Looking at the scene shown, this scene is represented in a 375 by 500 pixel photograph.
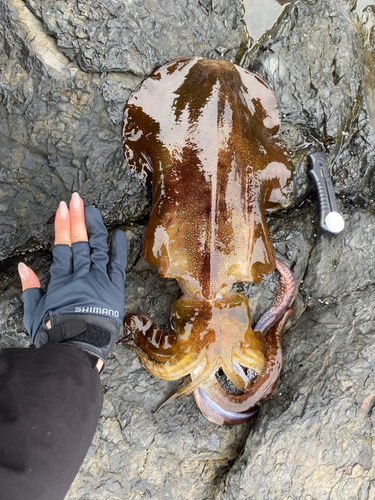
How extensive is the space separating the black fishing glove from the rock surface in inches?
12.3

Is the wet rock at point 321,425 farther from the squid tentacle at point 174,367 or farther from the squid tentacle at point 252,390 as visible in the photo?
the squid tentacle at point 174,367

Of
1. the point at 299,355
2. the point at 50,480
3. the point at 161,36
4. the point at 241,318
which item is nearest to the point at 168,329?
the point at 241,318

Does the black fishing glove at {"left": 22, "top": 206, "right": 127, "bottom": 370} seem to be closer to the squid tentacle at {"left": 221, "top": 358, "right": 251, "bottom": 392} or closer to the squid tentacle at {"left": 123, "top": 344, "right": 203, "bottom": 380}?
the squid tentacle at {"left": 123, "top": 344, "right": 203, "bottom": 380}

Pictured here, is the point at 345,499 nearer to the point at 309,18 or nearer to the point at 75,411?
the point at 75,411

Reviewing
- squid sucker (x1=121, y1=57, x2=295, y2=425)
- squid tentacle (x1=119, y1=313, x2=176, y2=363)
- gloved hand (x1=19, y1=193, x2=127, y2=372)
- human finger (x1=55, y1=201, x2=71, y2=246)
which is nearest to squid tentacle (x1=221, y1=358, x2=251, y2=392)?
squid sucker (x1=121, y1=57, x2=295, y2=425)

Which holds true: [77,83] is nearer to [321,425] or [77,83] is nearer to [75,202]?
[75,202]

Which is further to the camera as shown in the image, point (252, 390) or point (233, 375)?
point (252, 390)

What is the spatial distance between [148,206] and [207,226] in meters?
0.98

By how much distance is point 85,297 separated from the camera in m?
3.57

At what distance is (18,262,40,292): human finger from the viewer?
370 cm

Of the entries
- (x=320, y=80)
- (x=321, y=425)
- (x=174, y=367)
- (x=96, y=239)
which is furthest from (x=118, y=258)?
(x=320, y=80)

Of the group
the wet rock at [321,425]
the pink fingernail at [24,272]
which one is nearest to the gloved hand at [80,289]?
the pink fingernail at [24,272]

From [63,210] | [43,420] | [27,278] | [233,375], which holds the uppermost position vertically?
[63,210]

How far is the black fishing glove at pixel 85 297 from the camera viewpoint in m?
3.44
